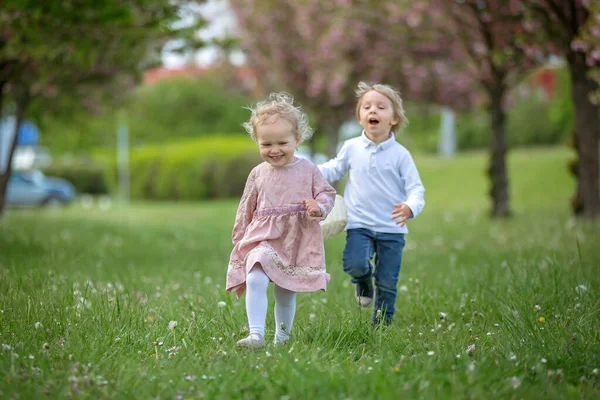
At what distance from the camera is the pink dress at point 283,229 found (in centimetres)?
477

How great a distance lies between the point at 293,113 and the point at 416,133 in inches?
1590

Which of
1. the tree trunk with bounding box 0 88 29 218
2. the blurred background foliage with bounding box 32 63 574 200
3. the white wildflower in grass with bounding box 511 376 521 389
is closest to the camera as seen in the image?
the white wildflower in grass with bounding box 511 376 521 389

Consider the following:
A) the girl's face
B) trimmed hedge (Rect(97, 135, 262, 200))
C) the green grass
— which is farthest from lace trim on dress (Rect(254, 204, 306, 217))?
trimmed hedge (Rect(97, 135, 262, 200))

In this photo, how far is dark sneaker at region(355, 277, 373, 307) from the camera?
568cm

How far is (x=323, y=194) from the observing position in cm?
486

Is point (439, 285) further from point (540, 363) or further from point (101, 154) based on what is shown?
point (101, 154)

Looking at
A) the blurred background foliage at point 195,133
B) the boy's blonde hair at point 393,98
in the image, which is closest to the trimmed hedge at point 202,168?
the blurred background foliage at point 195,133

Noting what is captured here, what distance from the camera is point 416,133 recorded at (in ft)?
147

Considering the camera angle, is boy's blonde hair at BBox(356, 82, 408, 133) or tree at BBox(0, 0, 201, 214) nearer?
boy's blonde hair at BBox(356, 82, 408, 133)

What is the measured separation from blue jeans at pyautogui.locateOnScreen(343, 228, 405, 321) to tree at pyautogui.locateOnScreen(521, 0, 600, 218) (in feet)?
20.2

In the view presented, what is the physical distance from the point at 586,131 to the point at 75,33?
809 cm

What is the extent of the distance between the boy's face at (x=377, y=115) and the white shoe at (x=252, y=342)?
1.74 m

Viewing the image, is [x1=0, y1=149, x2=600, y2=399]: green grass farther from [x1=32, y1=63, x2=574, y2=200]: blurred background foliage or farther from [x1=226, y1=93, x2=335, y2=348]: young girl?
[x1=32, y1=63, x2=574, y2=200]: blurred background foliage

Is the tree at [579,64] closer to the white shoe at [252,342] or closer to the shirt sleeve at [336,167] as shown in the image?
the shirt sleeve at [336,167]
